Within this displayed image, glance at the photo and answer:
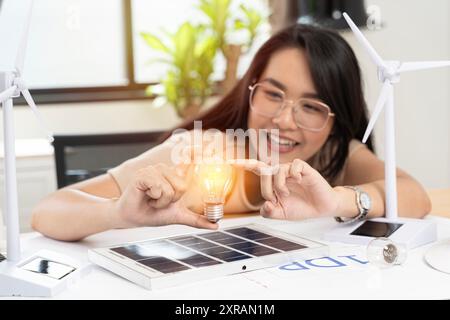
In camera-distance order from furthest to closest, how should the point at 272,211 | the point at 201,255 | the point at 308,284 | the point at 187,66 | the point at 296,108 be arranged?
1. the point at 187,66
2. the point at 296,108
3. the point at 272,211
4. the point at 201,255
5. the point at 308,284

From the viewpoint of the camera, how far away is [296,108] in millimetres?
1857

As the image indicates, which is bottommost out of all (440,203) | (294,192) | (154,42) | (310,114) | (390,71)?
(440,203)

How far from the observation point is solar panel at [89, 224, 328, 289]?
117 centimetres

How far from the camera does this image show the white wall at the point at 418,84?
3660 millimetres

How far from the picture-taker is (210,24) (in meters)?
3.71

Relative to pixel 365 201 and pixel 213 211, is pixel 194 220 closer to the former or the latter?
pixel 213 211

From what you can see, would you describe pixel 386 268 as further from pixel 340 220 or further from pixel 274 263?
pixel 340 220

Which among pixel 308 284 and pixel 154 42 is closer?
pixel 308 284

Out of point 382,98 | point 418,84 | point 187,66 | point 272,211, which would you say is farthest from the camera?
point 418,84

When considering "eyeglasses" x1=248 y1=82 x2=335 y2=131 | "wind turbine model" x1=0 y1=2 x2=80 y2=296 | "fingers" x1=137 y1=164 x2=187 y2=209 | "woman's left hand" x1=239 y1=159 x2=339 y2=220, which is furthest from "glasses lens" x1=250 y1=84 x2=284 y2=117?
"wind turbine model" x1=0 y1=2 x2=80 y2=296

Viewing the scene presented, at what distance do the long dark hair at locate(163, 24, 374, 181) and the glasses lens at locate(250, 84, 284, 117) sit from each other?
0.32 feet

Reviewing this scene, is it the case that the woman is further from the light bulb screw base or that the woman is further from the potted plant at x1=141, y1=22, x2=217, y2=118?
the potted plant at x1=141, y1=22, x2=217, y2=118

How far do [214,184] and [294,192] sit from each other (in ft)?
0.90

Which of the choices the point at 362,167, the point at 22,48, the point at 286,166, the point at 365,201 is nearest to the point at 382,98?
the point at 365,201
